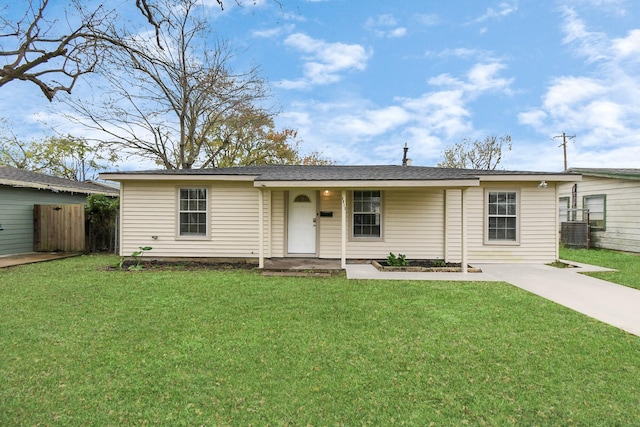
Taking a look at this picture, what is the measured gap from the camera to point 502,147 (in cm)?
2334

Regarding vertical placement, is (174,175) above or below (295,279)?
above

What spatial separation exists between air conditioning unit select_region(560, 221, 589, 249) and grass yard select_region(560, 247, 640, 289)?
475 mm

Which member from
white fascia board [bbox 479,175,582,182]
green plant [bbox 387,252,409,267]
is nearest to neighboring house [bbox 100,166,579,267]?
A: white fascia board [bbox 479,175,582,182]

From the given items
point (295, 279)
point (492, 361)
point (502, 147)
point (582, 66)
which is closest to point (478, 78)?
point (582, 66)

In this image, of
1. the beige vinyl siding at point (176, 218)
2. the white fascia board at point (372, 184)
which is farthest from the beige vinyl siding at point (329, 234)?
the beige vinyl siding at point (176, 218)

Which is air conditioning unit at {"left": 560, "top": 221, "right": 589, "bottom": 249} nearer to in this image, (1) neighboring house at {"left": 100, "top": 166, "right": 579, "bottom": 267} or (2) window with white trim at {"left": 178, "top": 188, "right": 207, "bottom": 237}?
(1) neighboring house at {"left": 100, "top": 166, "right": 579, "bottom": 267}

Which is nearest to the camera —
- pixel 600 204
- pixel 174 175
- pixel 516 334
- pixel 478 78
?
pixel 516 334

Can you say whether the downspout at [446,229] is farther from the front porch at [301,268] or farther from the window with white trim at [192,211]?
the window with white trim at [192,211]

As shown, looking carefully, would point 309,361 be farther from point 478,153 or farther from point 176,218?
point 478,153

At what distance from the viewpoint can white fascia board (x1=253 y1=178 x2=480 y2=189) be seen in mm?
6781

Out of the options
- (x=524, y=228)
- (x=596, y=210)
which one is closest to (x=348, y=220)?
(x=524, y=228)

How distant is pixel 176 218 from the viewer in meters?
8.23

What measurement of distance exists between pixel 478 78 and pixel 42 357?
16.8 metres

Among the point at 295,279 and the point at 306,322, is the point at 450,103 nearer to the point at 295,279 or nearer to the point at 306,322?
the point at 295,279
